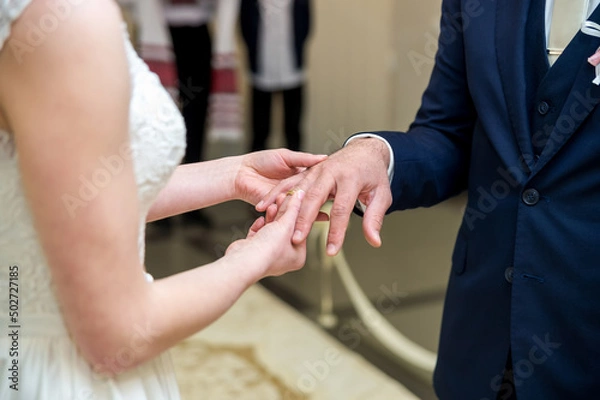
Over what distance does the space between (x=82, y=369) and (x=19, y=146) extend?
294mm

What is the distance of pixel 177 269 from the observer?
3455mm

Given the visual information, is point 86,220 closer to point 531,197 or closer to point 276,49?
point 531,197

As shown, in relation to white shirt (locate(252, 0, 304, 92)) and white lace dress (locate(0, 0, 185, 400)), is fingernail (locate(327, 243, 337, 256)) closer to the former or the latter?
white lace dress (locate(0, 0, 185, 400))

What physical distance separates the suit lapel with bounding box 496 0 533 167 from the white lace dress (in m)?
0.60

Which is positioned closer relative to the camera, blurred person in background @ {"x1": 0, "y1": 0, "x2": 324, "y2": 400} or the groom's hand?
blurred person in background @ {"x1": 0, "y1": 0, "x2": 324, "y2": 400}

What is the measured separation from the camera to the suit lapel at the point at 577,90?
41.1 inches

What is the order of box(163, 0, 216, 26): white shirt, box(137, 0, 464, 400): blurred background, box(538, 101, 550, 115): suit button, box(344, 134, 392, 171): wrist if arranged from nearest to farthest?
box(538, 101, 550, 115): suit button → box(344, 134, 392, 171): wrist → box(137, 0, 464, 400): blurred background → box(163, 0, 216, 26): white shirt

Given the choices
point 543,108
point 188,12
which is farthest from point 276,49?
point 543,108

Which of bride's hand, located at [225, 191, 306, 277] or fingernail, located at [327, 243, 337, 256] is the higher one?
bride's hand, located at [225, 191, 306, 277]

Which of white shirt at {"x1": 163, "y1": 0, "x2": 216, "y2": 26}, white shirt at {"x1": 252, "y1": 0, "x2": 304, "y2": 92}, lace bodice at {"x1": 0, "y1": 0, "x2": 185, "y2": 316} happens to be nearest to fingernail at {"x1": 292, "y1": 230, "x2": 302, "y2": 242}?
lace bodice at {"x1": 0, "y1": 0, "x2": 185, "y2": 316}

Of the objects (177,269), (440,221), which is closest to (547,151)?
(177,269)

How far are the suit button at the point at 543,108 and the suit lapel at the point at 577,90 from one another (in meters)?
0.04

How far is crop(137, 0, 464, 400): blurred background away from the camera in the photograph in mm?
2742

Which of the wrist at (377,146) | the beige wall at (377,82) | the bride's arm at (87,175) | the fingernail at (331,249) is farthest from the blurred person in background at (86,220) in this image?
the beige wall at (377,82)
